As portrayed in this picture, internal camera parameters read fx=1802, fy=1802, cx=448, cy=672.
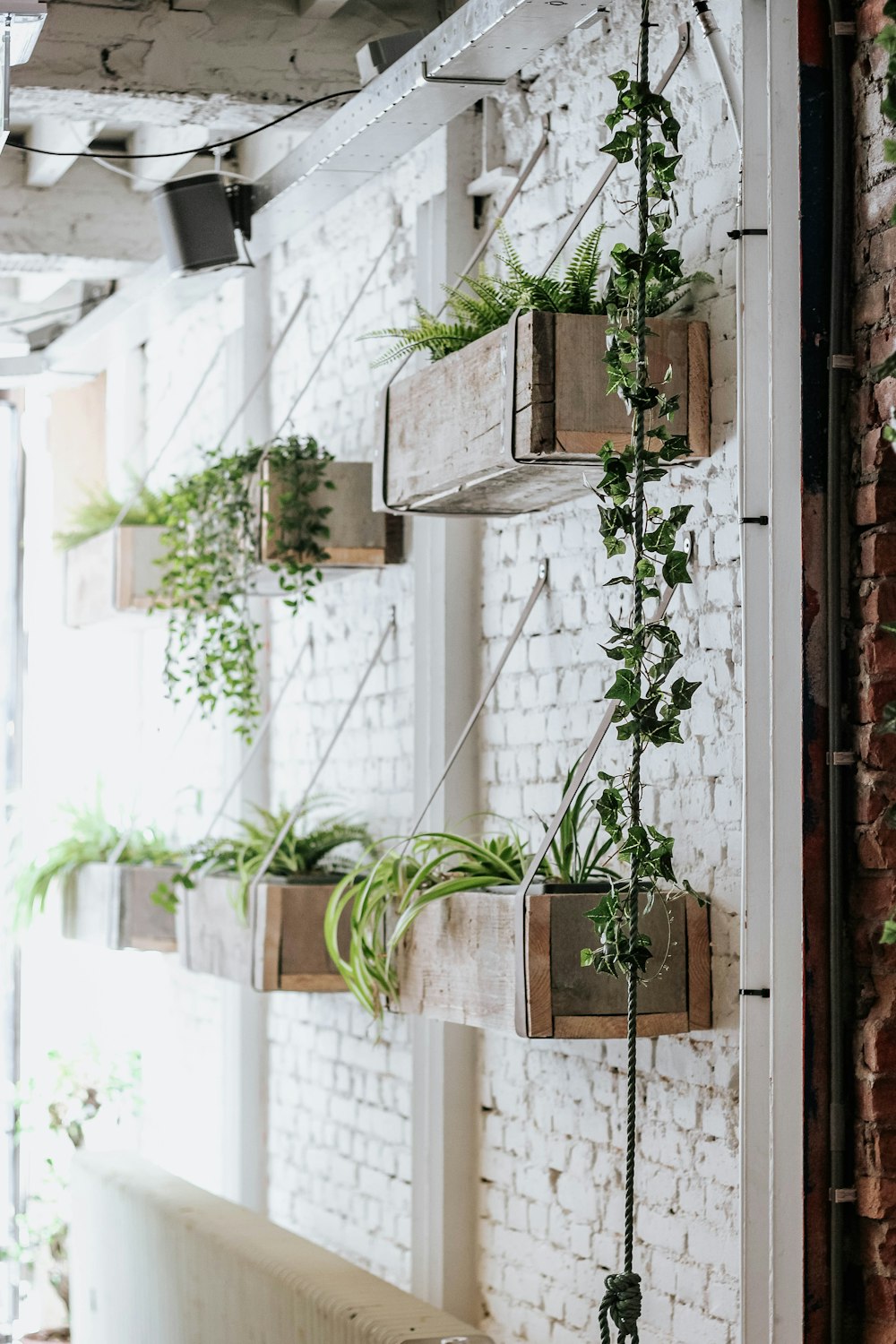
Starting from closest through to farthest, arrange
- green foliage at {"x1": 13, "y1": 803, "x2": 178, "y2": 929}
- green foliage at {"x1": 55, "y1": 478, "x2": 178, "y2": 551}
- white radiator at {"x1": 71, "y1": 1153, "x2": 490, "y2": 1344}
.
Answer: white radiator at {"x1": 71, "y1": 1153, "x2": 490, "y2": 1344} → green foliage at {"x1": 55, "y1": 478, "x2": 178, "y2": 551} → green foliage at {"x1": 13, "y1": 803, "x2": 178, "y2": 929}

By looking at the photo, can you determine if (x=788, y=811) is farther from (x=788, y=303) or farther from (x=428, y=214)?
(x=428, y=214)

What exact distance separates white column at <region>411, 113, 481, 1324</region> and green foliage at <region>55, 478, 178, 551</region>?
105 centimetres

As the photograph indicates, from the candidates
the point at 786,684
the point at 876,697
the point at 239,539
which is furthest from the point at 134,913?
the point at 876,697

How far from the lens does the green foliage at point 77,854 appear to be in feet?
15.4

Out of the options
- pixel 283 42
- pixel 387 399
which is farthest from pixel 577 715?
pixel 283 42

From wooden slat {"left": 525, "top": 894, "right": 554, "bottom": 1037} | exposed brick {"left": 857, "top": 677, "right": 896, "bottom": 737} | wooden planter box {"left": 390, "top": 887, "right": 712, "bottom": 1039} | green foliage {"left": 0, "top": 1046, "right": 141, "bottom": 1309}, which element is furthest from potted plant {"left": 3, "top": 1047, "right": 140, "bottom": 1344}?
exposed brick {"left": 857, "top": 677, "right": 896, "bottom": 737}

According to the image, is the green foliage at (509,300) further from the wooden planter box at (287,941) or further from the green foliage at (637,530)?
the wooden planter box at (287,941)

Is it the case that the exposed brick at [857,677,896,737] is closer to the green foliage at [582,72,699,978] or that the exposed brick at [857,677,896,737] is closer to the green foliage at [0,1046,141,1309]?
the green foliage at [582,72,699,978]

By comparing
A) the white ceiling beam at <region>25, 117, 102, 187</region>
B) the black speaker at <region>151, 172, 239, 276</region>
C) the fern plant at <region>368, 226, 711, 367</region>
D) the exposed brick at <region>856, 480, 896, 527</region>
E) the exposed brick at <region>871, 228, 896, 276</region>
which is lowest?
the exposed brick at <region>856, 480, 896, 527</region>

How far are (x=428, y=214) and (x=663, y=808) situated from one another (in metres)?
1.42

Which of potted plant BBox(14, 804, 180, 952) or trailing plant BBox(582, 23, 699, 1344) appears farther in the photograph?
potted plant BBox(14, 804, 180, 952)

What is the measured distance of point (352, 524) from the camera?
12.2 feet

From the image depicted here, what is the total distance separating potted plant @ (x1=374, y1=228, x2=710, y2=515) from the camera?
2.50 metres

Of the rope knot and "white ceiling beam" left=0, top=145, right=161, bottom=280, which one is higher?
"white ceiling beam" left=0, top=145, right=161, bottom=280
